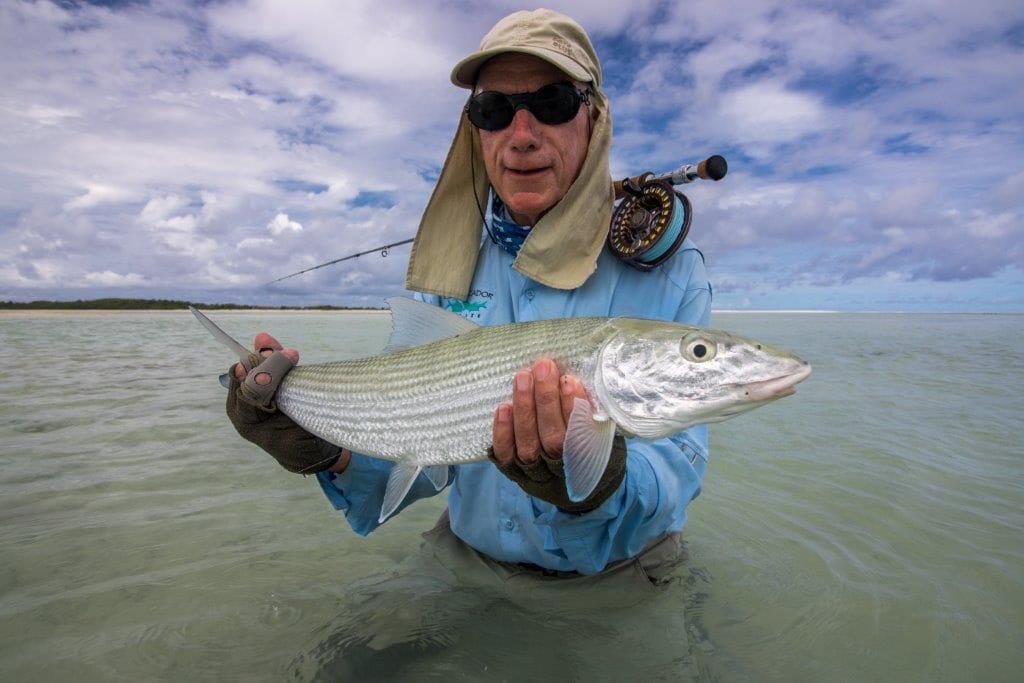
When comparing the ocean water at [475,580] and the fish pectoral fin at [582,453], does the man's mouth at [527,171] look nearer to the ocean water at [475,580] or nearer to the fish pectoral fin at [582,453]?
the fish pectoral fin at [582,453]

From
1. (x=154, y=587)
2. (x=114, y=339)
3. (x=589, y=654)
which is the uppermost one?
(x=589, y=654)

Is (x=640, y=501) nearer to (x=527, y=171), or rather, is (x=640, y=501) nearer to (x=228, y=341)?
(x=527, y=171)

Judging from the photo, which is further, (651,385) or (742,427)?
(742,427)

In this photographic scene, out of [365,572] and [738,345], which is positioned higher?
[738,345]

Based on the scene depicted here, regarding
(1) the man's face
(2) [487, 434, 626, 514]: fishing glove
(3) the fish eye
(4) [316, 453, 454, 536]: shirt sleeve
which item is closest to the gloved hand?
(4) [316, 453, 454, 536]: shirt sleeve

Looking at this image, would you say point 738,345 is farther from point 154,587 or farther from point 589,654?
point 154,587

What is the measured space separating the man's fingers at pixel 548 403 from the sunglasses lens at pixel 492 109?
1.76m

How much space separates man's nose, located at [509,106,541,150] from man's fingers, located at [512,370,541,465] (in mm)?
1561

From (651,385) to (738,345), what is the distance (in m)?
0.39

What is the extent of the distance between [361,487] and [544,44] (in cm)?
291

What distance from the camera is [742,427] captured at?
9.31 meters

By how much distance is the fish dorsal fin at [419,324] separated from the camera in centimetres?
311

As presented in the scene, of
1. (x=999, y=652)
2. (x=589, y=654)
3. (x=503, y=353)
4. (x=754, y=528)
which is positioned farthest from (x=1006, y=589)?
(x=503, y=353)

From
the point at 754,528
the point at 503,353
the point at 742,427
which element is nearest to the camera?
the point at 503,353
